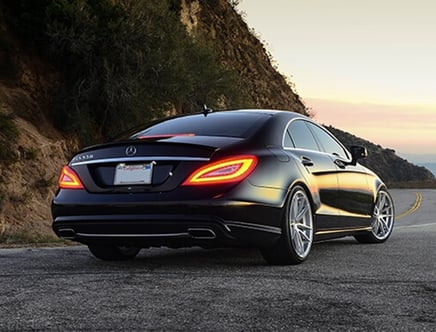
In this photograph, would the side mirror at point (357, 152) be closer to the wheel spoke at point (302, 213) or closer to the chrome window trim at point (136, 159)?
the wheel spoke at point (302, 213)

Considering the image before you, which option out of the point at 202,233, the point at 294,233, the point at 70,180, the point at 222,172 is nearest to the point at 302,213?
the point at 294,233

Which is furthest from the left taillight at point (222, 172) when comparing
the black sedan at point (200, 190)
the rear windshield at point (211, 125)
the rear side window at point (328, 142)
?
the rear side window at point (328, 142)

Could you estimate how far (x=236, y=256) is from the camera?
24.5ft

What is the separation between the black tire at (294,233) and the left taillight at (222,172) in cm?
59

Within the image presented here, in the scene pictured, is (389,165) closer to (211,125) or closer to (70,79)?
(70,79)

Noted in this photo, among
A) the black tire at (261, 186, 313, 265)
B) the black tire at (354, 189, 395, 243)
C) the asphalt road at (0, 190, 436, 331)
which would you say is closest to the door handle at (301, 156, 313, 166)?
the black tire at (261, 186, 313, 265)

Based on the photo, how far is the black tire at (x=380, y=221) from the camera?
910 cm

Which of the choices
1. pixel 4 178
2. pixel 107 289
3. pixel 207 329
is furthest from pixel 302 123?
pixel 4 178

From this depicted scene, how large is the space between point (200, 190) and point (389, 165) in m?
74.8

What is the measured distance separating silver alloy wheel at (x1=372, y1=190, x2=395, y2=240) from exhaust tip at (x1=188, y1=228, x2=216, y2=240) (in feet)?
11.6

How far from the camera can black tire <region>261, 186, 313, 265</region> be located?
6.52 meters

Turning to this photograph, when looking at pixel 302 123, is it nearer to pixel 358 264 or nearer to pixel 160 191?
pixel 358 264

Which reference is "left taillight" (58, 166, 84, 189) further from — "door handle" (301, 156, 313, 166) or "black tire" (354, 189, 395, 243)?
"black tire" (354, 189, 395, 243)

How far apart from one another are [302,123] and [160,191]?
2248 millimetres
